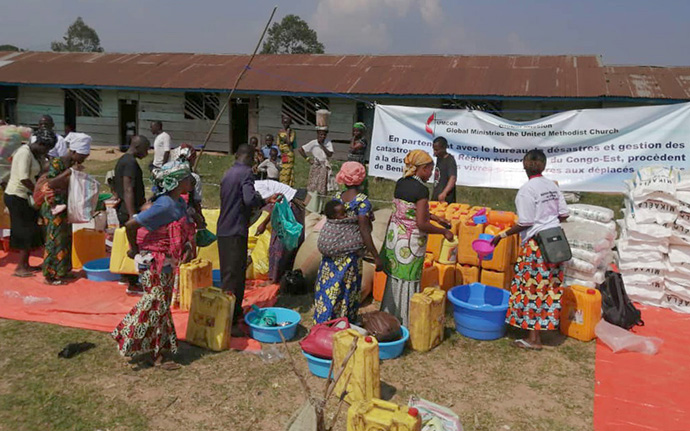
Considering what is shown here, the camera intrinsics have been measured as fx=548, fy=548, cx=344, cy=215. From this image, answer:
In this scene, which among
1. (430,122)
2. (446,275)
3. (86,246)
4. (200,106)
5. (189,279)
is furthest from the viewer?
(200,106)

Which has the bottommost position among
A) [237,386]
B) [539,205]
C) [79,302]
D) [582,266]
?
[237,386]

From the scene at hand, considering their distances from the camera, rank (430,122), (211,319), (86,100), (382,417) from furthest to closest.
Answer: (86,100) → (430,122) → (211,319) → (382,417)

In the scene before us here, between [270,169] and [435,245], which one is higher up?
[270,169]

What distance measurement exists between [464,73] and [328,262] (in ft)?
43.9

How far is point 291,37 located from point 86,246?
5067 centimetres

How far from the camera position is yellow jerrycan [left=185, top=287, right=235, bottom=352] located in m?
4.62

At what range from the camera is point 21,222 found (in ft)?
21.0

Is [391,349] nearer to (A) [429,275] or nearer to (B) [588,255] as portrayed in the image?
(A) [429,275]

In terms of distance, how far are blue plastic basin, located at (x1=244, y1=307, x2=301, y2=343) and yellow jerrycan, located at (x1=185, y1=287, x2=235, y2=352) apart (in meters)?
0.27

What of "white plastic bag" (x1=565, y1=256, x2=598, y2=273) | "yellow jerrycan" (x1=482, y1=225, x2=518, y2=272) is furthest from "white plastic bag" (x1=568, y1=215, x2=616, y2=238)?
"yellow jerrycan" (x1=482, y1=225, x2=518, y2=272)

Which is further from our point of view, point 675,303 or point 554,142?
point 554,142

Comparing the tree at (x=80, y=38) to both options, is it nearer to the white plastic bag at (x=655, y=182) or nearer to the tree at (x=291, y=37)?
the tree at (x=291, y=37)

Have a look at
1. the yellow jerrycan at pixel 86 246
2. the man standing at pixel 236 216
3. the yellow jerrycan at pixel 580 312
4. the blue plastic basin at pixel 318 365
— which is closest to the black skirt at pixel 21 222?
the yellow jerrycan at pixel 86 246

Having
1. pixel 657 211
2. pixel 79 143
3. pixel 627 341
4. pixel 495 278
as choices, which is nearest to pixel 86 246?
pixel 79 143
